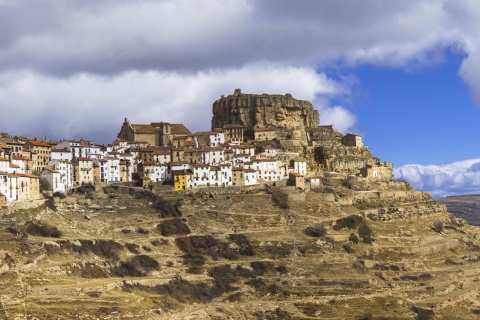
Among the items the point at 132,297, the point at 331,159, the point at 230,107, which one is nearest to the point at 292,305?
the point at 132,297

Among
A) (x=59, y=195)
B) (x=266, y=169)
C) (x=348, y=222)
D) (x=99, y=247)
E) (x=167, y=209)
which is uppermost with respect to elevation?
(x=266, y=169)

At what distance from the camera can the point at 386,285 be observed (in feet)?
285

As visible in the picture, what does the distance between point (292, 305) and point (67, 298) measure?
80.1 feet

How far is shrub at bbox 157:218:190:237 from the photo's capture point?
88.5m

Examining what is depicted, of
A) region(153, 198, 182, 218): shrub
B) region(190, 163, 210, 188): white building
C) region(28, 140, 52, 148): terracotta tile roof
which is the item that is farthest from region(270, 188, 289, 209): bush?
region(28, 140, 52, 148): terracotta tile roof

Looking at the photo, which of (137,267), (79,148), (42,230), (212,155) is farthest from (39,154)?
(137,267)

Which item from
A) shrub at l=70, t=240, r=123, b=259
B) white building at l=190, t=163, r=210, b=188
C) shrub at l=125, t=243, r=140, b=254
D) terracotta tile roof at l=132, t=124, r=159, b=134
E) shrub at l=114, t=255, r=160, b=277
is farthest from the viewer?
terracotta tile roof at l=132, t=124, r=159, b=134

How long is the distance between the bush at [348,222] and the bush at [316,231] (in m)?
2.95

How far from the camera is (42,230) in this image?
7812 centimetres

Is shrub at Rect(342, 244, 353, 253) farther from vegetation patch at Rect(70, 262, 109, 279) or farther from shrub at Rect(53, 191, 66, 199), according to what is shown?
shrub at Rect(53, 191, 66, 199)

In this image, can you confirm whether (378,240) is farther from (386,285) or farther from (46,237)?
(46,237)

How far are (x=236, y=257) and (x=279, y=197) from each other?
15.3 m

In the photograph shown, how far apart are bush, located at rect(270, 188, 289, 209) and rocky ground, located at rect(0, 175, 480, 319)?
0.62ft

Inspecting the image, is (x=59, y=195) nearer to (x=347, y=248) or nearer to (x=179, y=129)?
(x=179, y=129)
